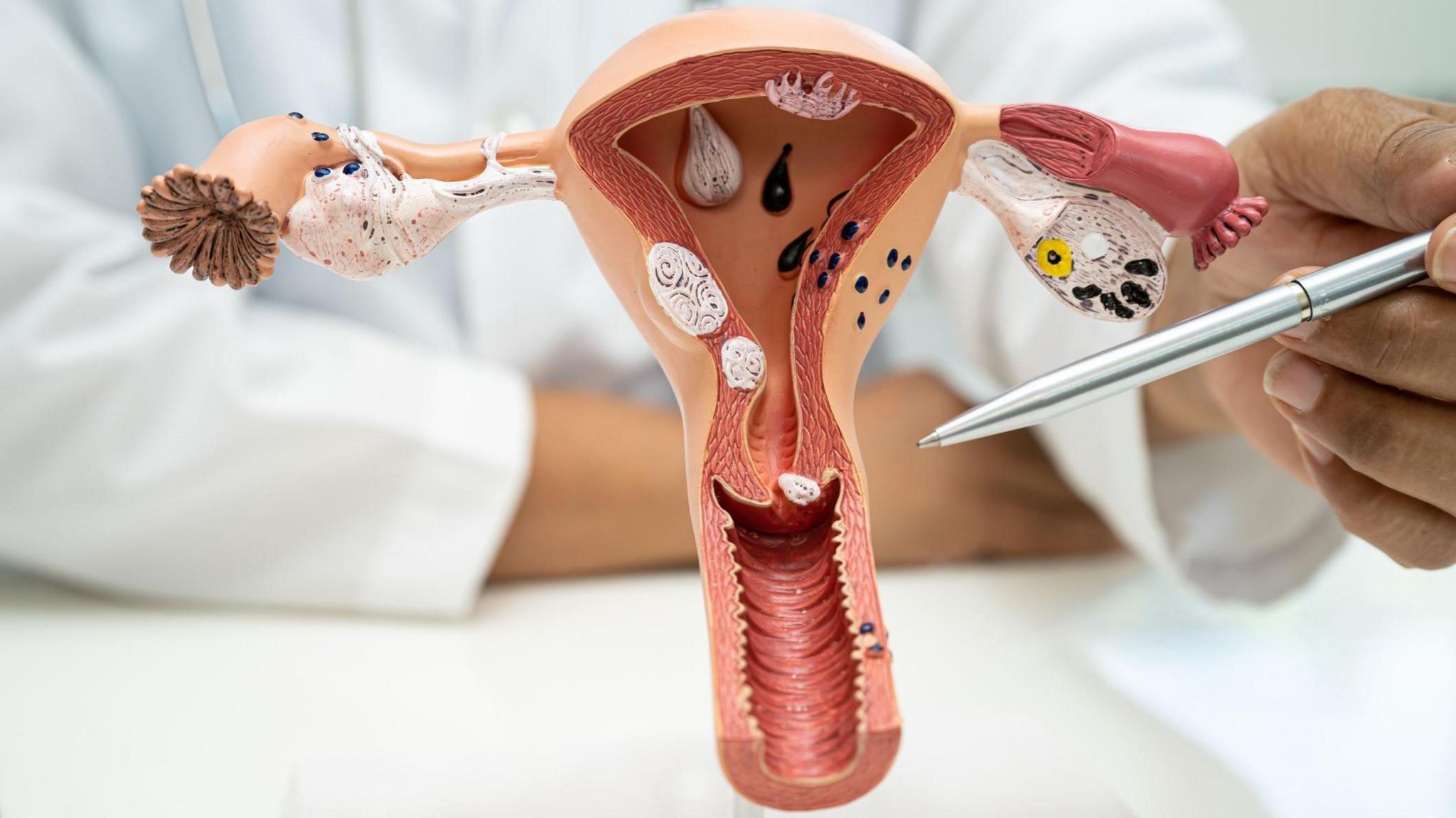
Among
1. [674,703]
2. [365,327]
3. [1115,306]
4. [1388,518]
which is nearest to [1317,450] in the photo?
[1388,518]

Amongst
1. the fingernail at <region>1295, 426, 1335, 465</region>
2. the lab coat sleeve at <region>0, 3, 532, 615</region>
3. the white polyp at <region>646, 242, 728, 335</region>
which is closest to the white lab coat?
the lab coat sleeve at <region>0, 3, 532, 615</region>

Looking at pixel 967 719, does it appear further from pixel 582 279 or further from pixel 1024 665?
pixel 582 279

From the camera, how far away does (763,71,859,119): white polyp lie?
0.25 metres

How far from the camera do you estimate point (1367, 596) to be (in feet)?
1.80

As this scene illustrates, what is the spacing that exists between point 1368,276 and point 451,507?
367 mm

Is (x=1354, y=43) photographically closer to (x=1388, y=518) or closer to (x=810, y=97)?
(x=1388, y=518)

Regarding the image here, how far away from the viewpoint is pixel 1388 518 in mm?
346

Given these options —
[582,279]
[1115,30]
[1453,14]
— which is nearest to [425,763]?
[582,279]

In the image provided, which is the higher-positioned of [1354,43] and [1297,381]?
[1354,43]

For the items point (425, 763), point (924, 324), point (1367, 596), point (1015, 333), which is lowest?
point (425, 763)

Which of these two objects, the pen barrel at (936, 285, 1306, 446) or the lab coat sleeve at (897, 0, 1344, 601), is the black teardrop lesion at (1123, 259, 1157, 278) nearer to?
the pen barrel at (936, 285, 1306, 446)

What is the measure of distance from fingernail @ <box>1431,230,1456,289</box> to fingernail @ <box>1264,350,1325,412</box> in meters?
0.05

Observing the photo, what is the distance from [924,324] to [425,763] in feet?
1.48

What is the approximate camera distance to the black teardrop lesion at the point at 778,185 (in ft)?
0.93
